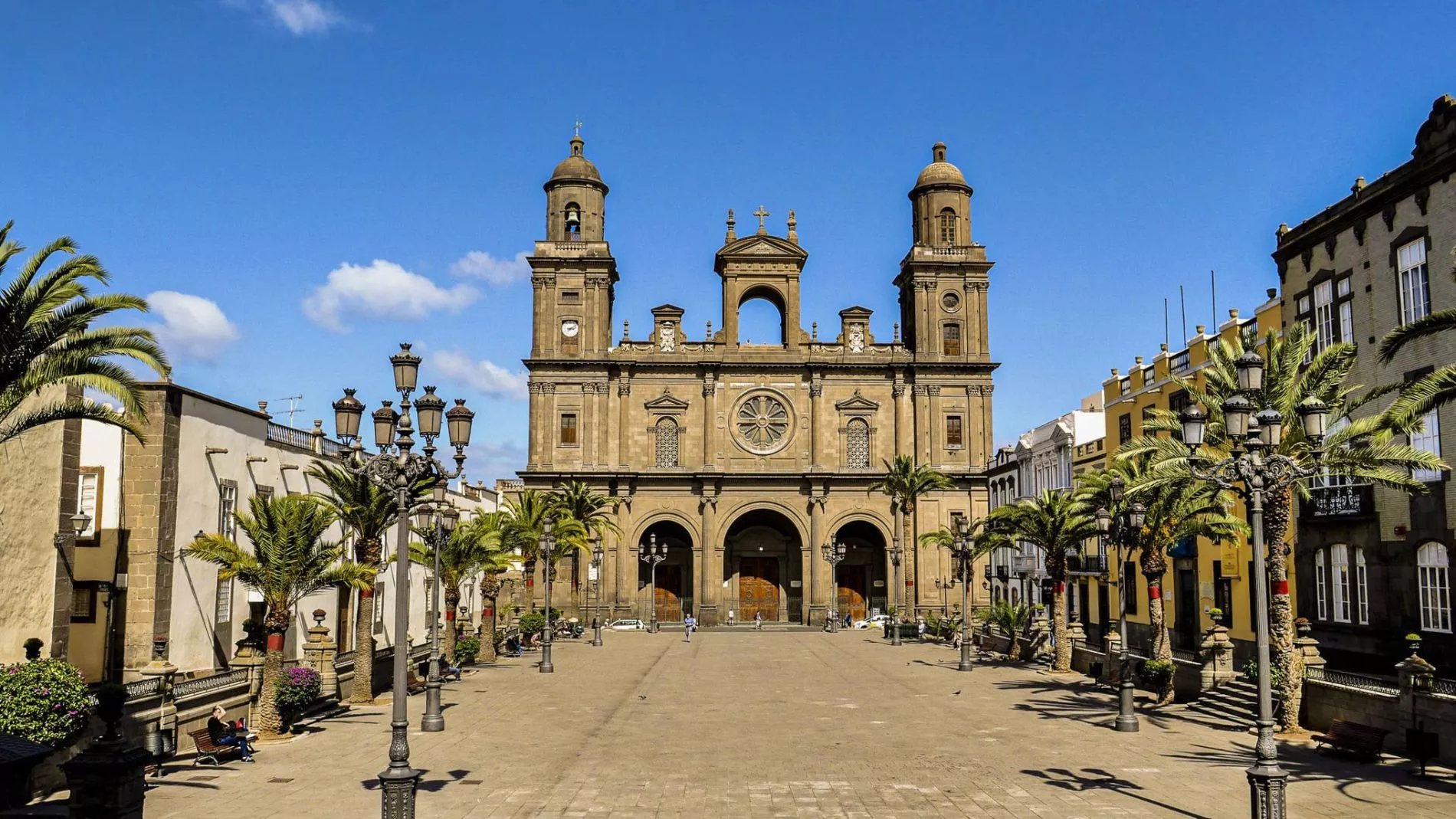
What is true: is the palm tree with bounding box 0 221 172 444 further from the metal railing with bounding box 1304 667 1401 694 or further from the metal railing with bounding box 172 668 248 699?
the metal railing with bounding box 1304 667 1401 694

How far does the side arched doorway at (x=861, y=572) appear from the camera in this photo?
67.2m

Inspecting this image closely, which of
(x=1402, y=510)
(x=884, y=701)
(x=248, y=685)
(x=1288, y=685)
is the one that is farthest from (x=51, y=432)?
(x=1402, y=510)

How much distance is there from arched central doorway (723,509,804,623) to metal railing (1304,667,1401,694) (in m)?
44.0

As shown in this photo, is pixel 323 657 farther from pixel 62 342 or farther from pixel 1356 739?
pixel 1356 739

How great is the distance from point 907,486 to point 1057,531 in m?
19.2

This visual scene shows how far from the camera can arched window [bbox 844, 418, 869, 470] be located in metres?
Result: 67.0

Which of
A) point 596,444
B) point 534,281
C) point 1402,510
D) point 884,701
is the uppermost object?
point 534,281

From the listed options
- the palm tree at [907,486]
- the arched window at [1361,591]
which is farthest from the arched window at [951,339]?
the arched window at [1361,591]

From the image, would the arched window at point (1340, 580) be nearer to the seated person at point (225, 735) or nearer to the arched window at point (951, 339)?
the seated person at point (225, 735)

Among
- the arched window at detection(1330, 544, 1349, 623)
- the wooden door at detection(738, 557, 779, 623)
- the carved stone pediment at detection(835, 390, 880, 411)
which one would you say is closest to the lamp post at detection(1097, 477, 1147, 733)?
the arched window at detection(1330, 544, 1349, 623)

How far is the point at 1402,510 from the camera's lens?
28.0 metres

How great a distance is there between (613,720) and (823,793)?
9378 millimetres

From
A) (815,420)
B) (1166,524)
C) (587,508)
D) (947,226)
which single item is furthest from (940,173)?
(1166,524)

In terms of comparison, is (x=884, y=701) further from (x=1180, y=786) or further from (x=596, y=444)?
(x=596, y=444)
